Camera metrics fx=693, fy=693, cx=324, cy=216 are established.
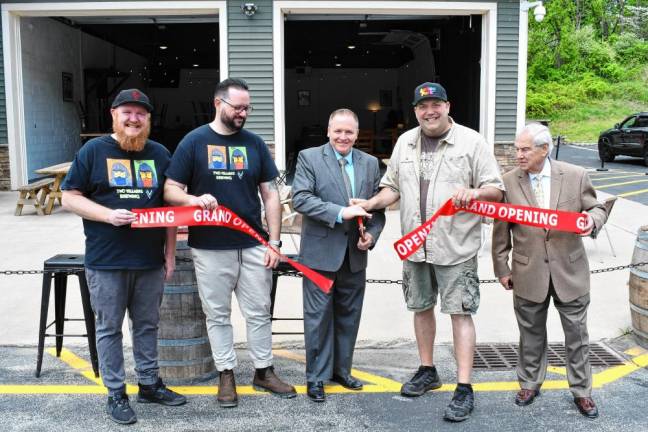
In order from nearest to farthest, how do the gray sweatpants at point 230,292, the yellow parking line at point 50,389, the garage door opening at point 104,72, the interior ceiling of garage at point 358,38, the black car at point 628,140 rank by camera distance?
1. the gray sweatpants at point 230,292
2. the yellow parking line at point 50,389
3. the garage door opening at point 104,72
4. the interior ceiling of garage at point 358,38
5. the black car at point 628,140

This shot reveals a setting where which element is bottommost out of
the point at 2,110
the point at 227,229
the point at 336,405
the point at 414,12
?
the point at 336,405

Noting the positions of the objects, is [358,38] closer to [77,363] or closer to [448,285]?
[77,363]

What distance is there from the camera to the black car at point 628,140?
762 inches

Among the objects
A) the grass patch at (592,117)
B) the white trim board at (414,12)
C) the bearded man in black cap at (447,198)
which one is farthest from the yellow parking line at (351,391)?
the grass patch at (592,117)

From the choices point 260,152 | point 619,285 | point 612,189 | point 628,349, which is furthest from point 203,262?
point 612,189

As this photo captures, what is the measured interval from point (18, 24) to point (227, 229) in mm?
11513

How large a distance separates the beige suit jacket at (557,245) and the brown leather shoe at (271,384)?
1553 millimetres

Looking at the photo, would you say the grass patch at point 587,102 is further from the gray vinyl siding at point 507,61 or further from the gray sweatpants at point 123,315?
the gray sweatpants at point 123,315

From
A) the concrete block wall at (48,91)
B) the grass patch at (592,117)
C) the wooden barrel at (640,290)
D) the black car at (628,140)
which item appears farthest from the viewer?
the grass patch at (592,117)

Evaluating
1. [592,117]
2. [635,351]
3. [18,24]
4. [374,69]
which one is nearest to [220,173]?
[635,351]

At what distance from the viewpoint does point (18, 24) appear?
13.6 m

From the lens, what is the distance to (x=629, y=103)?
33.7 m

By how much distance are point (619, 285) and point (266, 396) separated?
4232 mm

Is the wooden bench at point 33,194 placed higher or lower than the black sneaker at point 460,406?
higher
